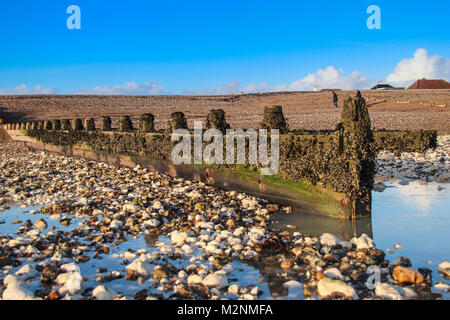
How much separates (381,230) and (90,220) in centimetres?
633

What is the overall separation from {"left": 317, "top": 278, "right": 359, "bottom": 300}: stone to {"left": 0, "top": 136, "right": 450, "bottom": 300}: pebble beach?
13 millimetres

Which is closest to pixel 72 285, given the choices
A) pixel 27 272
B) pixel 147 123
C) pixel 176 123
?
pixel 27 272

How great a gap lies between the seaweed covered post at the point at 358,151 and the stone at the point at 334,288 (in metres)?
3.56

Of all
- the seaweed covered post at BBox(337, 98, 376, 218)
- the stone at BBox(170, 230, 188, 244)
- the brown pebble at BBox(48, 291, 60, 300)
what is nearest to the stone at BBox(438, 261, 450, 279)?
the seaweed covered post at BBox(337, 98, 376, 218)

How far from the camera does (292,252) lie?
6184 mm

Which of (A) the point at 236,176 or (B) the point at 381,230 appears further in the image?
(A) the point at 236,176

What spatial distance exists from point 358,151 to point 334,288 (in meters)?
4.16

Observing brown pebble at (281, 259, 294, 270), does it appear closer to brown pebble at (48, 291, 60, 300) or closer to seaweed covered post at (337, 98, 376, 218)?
seaweed covered post at (337, 98, 376, 218)

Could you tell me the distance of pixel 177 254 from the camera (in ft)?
20.1

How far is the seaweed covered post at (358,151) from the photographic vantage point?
802 cm

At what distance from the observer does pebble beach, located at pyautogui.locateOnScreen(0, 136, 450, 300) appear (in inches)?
190
